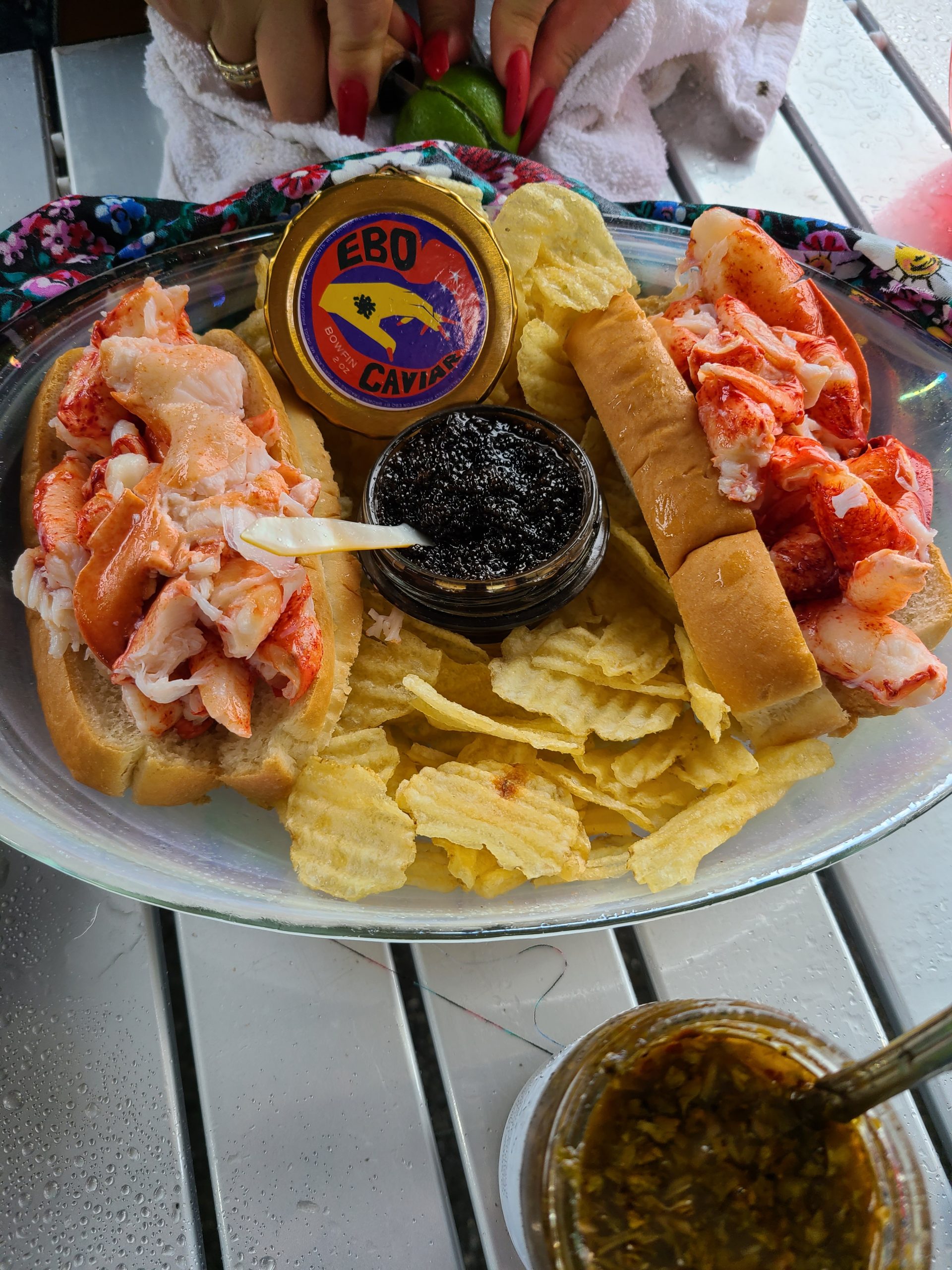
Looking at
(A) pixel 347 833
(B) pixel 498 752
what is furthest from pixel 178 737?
(B) pixel 498 752

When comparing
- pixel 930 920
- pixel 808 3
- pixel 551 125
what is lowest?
pixel 930 920

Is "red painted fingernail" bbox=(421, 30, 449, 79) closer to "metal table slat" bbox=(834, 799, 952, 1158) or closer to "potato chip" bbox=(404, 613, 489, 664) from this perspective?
"potato chip" bbox=(404, 613, 489, 664)

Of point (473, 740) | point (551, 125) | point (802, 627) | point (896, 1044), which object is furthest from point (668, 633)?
point (551, 125)

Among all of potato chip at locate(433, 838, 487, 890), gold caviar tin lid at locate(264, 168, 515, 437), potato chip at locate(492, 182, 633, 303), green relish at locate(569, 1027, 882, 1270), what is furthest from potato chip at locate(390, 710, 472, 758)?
potato chip at locate(492, 182, 633, 303)

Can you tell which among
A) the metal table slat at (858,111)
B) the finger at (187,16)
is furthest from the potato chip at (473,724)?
the metal table slat at (858,111)

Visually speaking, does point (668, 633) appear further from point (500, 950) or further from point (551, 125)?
point (551, 125)

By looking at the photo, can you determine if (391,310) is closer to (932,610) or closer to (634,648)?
(634,648)

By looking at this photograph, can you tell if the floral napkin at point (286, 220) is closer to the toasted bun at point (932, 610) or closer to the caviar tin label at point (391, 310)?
the caviar tin label at point (391, 310)
